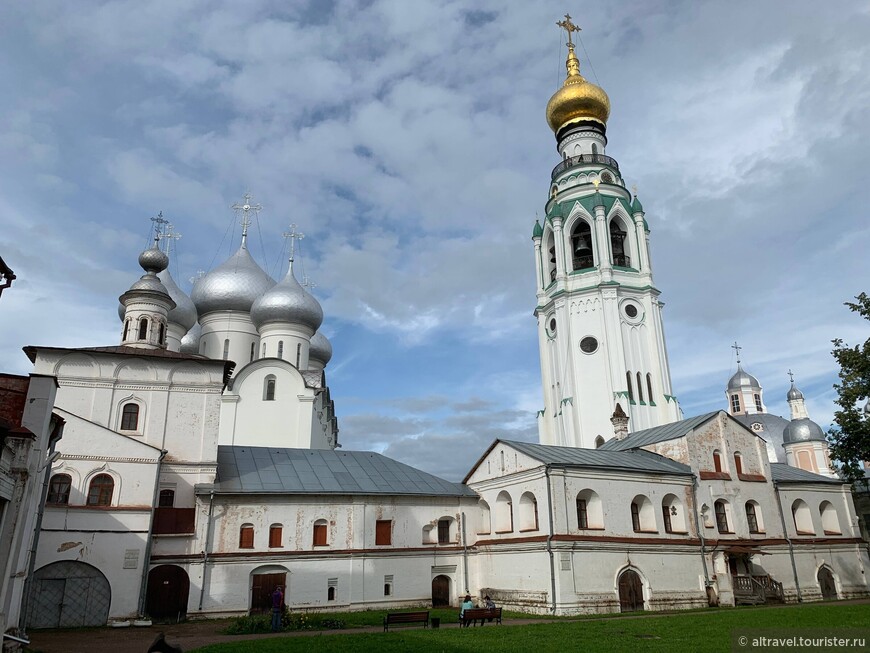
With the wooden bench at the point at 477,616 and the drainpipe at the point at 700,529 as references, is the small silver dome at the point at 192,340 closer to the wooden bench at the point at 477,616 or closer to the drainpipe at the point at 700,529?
the wooden bench at the point at 477,616

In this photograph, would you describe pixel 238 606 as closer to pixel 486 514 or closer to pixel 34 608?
pixel 34 608

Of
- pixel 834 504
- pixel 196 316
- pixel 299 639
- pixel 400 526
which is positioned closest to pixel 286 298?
pixel 196 316

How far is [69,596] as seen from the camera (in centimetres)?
2020

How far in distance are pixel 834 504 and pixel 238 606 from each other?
24.6 meters

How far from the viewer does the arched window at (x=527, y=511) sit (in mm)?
24422

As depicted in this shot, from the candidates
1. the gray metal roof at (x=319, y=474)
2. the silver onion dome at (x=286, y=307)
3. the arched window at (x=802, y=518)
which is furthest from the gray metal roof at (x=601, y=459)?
the silver onion dome at (x=286, y=307)

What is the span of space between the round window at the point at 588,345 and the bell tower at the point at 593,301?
0.06 meters

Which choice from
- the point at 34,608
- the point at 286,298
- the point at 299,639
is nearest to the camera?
the point at 299,639

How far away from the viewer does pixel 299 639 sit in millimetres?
15625

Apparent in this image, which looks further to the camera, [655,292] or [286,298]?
[655,292]

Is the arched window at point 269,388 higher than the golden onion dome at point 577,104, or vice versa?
the golden onion dome at point 577,104

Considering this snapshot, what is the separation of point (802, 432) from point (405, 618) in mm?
52661

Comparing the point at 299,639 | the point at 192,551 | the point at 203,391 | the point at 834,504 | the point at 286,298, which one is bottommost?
the point at 299,639

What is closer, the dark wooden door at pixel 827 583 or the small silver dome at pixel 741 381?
the dark wooden door at pixel 827 583
